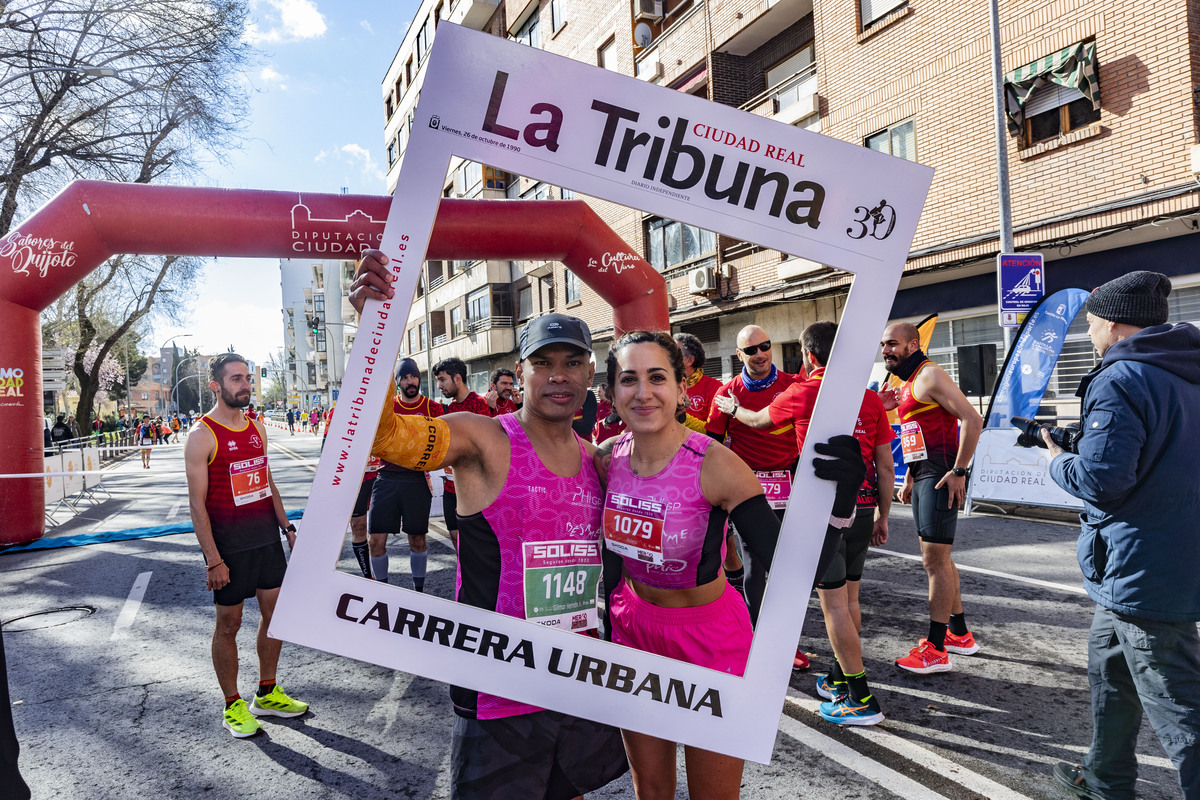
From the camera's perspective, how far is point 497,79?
1.77 meters

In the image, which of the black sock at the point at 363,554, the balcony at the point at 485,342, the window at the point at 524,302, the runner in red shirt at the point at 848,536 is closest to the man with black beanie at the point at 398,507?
the black sock at the point at 363,554

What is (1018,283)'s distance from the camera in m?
9.50

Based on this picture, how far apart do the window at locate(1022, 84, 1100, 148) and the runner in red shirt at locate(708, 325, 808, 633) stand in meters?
9.89

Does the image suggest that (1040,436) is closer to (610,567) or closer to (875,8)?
(610,567)

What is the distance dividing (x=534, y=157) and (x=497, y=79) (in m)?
0.22

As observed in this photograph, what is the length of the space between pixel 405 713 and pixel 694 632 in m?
2.61

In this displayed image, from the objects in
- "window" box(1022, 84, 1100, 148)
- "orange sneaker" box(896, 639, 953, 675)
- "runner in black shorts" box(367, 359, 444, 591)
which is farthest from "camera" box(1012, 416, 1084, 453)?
"window" box(1022, 84, 1100, 148)

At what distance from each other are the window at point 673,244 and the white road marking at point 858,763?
15494 mm

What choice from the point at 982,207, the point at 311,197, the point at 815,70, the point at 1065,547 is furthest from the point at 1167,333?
the point at 815,70

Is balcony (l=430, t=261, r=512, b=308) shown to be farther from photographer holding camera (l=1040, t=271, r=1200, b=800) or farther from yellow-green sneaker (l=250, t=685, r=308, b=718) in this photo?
photographer holding camera (l=1040, t=271, r=1200, b=800)

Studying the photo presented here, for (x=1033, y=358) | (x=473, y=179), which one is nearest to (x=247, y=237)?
(x=1033, y=358)

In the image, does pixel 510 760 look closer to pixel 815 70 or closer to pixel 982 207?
pixel 982 207

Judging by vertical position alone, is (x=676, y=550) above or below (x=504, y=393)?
below

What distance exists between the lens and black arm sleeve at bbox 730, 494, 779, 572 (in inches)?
75.8
